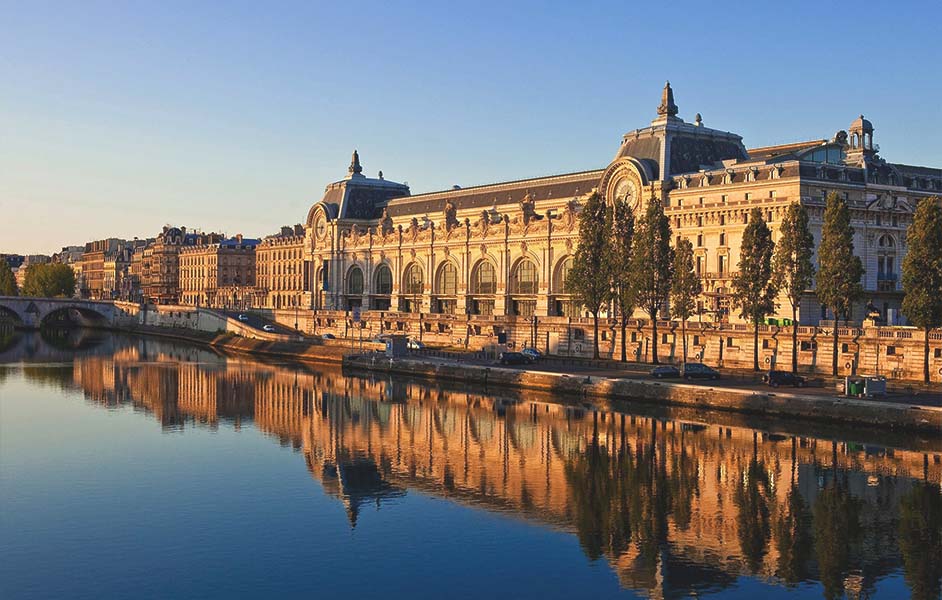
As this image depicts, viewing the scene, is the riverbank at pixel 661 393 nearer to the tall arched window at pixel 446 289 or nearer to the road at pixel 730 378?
the road at pixel 730 378

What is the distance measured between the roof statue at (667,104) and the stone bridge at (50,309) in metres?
103

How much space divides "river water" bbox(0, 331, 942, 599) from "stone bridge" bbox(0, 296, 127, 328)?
10449 cm

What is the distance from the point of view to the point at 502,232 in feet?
404

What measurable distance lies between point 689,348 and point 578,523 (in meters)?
46.8

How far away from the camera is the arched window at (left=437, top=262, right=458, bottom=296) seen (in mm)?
132250

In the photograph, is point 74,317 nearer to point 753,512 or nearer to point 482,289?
point 482,289

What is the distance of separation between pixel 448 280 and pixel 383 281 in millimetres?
16383

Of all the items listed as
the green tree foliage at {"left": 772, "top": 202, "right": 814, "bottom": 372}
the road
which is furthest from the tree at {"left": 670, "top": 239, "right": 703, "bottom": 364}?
the green tree foliage at {"left": 772, "top": 202, "right": 814, "bottom": 372}

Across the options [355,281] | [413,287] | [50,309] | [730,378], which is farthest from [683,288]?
[50,309]

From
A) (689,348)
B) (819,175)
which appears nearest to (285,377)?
(689,348)

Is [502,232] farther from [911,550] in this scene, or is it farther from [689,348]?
[911,550]

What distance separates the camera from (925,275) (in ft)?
215

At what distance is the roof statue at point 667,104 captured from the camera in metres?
108

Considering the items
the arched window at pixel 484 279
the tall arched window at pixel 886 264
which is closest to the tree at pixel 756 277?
the tall arched window at pixel 886 264
